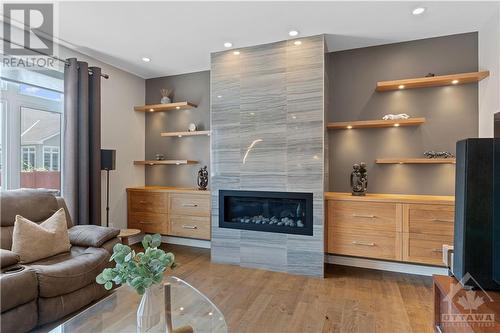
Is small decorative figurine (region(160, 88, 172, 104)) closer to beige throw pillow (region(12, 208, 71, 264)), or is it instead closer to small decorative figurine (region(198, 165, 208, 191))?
small decorative figurine (region(198, 165, 208, 191))

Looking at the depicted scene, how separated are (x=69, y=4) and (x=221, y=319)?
9.40ft

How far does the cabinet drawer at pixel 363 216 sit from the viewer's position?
9.52 ft

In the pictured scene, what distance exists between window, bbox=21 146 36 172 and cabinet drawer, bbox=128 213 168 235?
4.85 feet

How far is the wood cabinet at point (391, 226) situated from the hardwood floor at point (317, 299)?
1.01ft

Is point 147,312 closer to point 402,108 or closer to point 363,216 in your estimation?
point 363,216

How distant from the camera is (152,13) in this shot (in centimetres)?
256

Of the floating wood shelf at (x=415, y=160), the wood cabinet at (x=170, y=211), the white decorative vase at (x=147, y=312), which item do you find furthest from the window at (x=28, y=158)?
the floating wood shelf at (x=415, y=160)

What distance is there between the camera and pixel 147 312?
1.38m

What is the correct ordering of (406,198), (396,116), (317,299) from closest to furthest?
(317,299), (406,198), (396,116)

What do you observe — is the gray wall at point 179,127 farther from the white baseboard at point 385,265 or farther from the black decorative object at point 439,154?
the black decorative object at point 439,154

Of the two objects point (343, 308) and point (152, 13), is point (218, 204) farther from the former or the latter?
point (152, 13)

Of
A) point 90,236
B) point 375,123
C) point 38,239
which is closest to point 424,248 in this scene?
point 375,123

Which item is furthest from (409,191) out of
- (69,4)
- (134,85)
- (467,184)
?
(134,85)

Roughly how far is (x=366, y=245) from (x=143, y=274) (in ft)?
8.14
